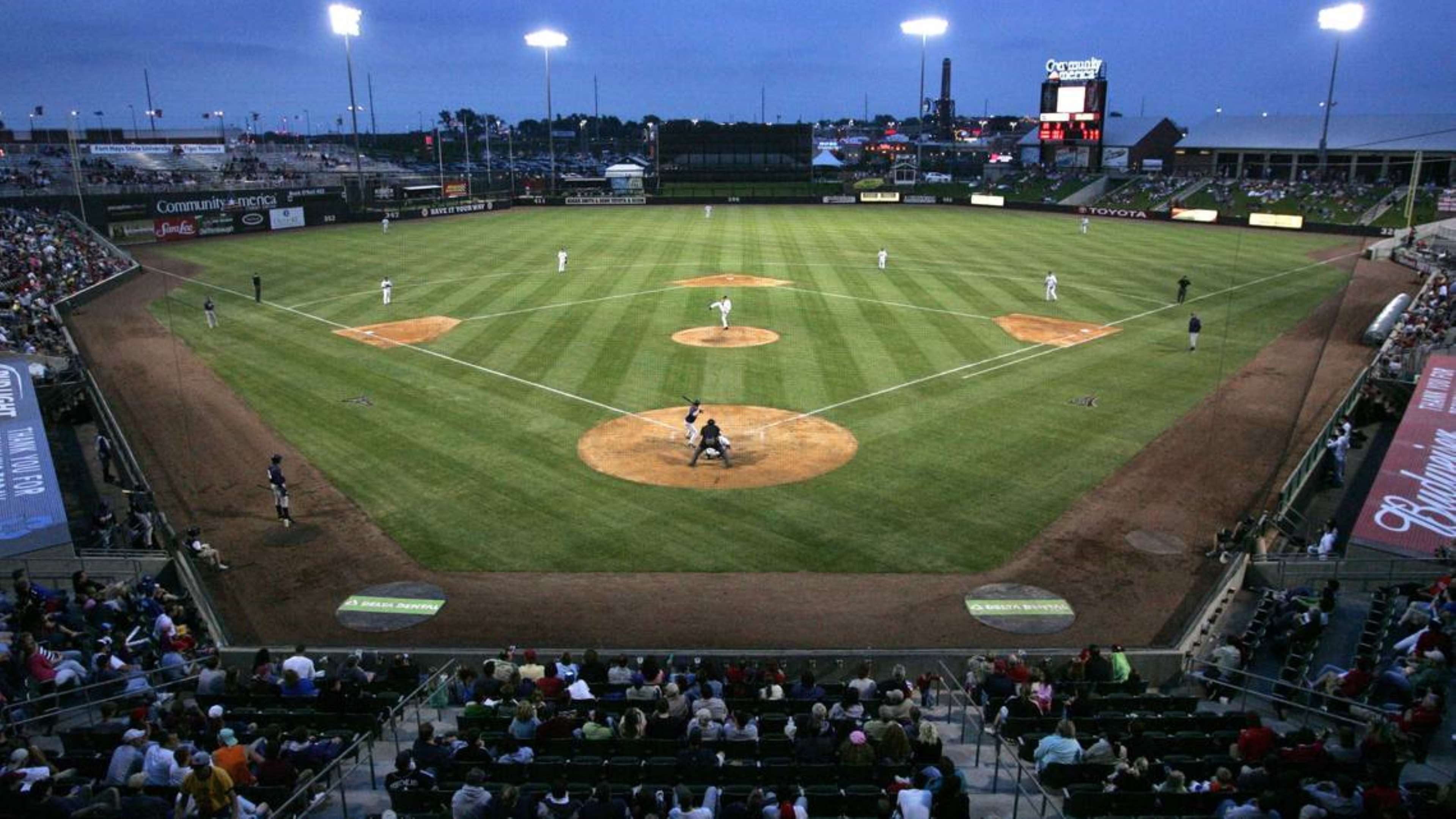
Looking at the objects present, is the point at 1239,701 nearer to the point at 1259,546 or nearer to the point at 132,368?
the point at 1259,546

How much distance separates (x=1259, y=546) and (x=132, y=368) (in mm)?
32395

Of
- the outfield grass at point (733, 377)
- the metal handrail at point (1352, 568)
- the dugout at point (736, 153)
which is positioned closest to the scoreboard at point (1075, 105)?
the dugout at point (736, 153)

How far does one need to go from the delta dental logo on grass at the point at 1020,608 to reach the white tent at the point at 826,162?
11494 centimetres

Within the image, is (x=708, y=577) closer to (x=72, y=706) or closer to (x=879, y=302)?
(x=72, y=706)

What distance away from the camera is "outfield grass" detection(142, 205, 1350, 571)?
18.6 metres

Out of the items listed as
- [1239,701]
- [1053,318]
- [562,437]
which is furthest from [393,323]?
[1239,701]


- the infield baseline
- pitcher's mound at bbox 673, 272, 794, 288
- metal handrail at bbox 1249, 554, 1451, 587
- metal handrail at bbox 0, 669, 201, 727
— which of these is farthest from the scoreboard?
metal handrail at bbox 0, 669, 201, 727

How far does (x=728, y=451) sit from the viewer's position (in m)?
21.8

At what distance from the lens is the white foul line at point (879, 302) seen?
1491 inches

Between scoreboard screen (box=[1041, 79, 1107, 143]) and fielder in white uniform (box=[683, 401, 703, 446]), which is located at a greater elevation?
scoreboard screen (box=[1041, 79, 1107, 143])

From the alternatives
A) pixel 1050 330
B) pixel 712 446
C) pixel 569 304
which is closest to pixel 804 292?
pixel 569 304

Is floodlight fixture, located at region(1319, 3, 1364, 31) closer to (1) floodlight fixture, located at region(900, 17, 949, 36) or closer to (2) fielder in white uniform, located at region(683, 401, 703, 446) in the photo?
(1) floodlight fixture, located at region(900, 17, 949, 36)

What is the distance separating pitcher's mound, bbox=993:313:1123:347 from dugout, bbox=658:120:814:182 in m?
80.6

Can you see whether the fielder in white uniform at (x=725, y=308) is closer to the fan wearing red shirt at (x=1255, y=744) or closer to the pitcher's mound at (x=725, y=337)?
the pitcher's mound at (x=725, y=337)
